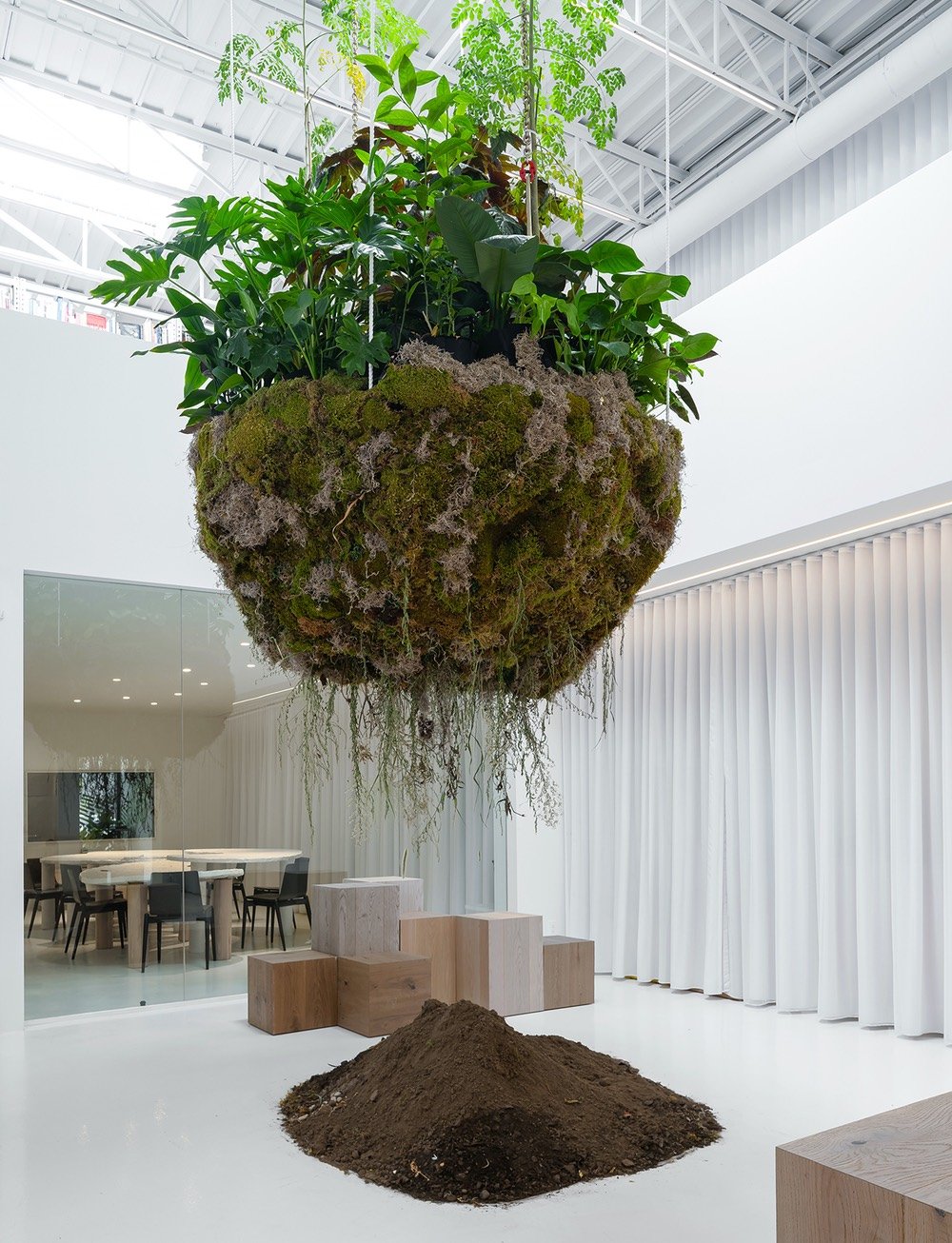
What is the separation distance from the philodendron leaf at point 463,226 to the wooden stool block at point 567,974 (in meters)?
5.20

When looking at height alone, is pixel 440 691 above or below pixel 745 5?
below

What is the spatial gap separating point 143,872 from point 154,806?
1.31 ft

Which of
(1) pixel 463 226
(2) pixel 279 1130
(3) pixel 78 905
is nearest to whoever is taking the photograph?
(1) pixel 463 226

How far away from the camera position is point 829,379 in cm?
536

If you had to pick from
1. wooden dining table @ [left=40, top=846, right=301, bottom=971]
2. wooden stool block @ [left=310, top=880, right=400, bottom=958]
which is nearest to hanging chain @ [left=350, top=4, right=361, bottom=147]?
wooden stool block @ [left=310, top=880, right=400, bottom=958]

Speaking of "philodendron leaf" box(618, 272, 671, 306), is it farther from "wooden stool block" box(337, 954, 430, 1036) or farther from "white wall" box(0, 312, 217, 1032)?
"white wall" box(0, 312, 217, 1032)

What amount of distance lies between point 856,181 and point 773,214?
2.72ft

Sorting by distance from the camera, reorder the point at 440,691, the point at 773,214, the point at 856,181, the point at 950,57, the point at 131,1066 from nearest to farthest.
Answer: the point at 440,691
the point at 131,1066
the point at 950,57
the point at 856,181
the point at 773,214

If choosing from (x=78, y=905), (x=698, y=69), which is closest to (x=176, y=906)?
(x=78, y=905)

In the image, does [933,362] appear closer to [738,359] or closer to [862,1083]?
[738,359]

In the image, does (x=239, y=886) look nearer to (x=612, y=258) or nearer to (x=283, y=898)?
(x=283, y=898)

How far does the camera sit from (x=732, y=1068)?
4797mm

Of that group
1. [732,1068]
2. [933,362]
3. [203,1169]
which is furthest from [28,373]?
[732,1068]

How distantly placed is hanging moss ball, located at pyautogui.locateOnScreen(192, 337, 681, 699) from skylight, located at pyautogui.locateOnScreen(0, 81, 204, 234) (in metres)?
6.94
